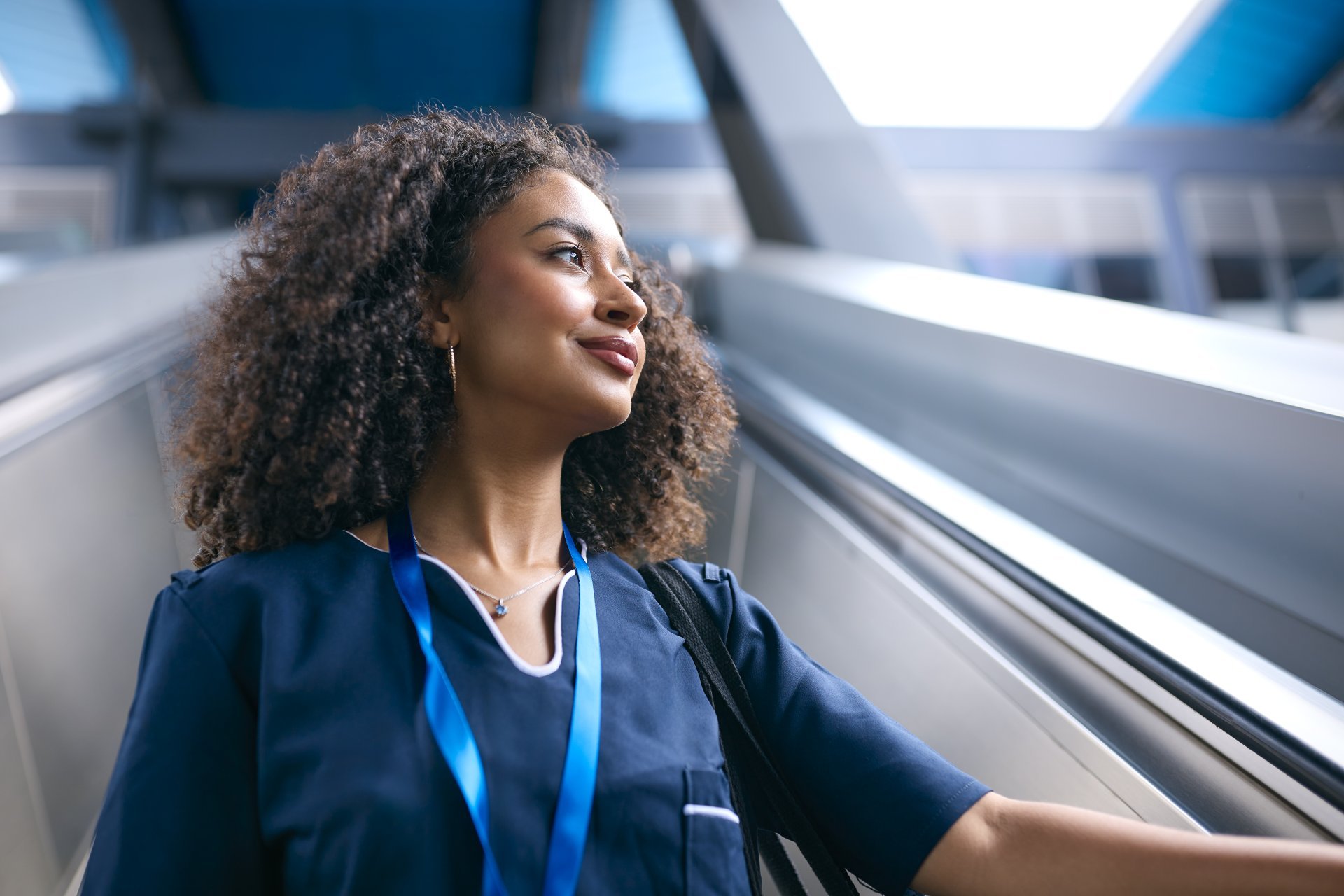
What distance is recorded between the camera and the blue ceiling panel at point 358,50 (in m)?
13.9

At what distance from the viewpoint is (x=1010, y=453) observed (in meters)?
2.44

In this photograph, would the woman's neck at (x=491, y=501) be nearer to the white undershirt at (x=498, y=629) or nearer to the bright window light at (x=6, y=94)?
the white undershirt at (x=498, y=629)

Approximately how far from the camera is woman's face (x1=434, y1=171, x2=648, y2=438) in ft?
4.64

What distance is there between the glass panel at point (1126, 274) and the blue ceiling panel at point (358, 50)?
9.61 m

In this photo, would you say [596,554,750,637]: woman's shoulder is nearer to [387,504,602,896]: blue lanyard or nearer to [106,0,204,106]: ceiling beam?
[387,504,602,896]: blue lanyard

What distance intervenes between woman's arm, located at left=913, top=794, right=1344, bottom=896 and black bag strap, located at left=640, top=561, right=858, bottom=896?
0.46 ft

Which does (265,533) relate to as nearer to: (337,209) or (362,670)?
(362,670)

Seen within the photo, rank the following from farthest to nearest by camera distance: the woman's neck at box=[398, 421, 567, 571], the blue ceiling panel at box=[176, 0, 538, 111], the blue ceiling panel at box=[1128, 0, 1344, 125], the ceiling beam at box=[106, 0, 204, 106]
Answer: the blue ceiling panel at box=[176, 0, 538, 111] → the ceiling beam at box=[106, 0, 204, 106] → the blue ceiling panel at box=[1128, 0, 1344, 125] → the woman's neck at box=[398, 421, 567, 571]

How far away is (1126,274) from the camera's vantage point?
40.9 ft

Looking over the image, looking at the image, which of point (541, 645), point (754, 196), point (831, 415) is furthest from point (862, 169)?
point (541, 645)

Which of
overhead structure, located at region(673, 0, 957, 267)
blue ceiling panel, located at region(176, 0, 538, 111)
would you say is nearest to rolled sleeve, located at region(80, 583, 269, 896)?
overhead structure, located at region(673, 0, 957, 267)

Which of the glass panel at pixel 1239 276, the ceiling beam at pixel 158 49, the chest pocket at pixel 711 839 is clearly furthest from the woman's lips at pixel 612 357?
the ceiling beam at pixel 158 49

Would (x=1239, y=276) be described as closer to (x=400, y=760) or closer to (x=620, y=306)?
(x=620, y=306)

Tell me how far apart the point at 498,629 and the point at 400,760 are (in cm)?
23
